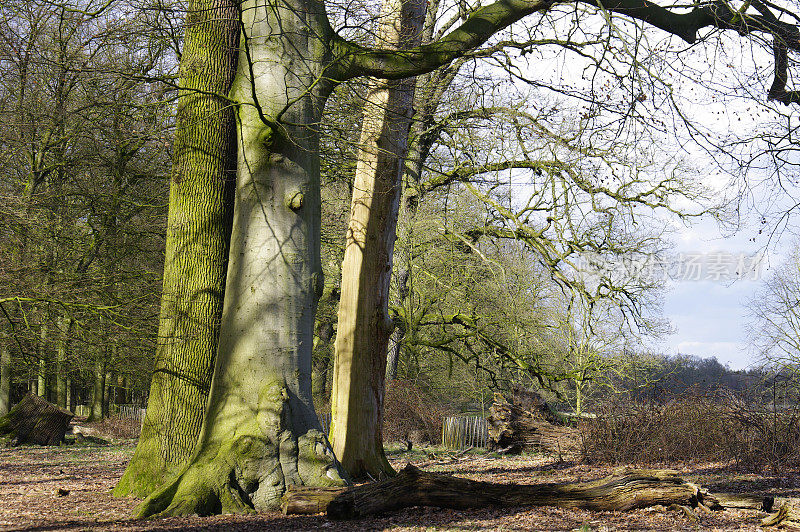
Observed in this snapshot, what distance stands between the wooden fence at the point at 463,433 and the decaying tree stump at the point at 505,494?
10.8 m

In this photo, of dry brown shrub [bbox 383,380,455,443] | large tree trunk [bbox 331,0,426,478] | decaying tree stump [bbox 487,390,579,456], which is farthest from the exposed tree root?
dry brown shrub [bbox 383,380,455,443]

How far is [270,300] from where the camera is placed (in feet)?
18.8

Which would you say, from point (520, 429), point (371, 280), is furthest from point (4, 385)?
point (371, 280)

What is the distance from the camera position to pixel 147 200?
13945 mm

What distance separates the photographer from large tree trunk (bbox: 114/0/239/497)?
6.62 metres

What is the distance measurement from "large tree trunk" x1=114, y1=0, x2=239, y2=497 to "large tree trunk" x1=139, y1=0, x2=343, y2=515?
893 millimetres

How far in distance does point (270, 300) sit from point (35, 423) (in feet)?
39.0

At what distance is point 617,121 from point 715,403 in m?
5.43

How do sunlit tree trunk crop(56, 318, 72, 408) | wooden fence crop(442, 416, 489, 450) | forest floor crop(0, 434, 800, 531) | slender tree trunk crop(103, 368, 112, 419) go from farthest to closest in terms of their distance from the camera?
wooden fence crop(442, 416, 489, 450)
slender tree trunk crop(103, 368, 112, 419)
sunlit tree trunk crop(56, 318, 72, 408)
forest floor crop(0, 434, 800, 531)

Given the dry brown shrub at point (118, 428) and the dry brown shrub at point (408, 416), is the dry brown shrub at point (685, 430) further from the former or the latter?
the dry brown shrub at point (118, 428)

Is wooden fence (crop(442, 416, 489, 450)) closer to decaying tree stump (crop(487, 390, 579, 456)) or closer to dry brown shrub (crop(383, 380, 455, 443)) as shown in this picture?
dry brown shrub (crop(383, 380, 455, 443))

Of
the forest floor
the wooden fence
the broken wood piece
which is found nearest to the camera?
the forest floor

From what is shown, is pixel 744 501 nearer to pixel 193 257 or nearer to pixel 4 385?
pixel 193 257

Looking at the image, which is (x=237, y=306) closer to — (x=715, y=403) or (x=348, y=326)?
(x=348, y=326)
